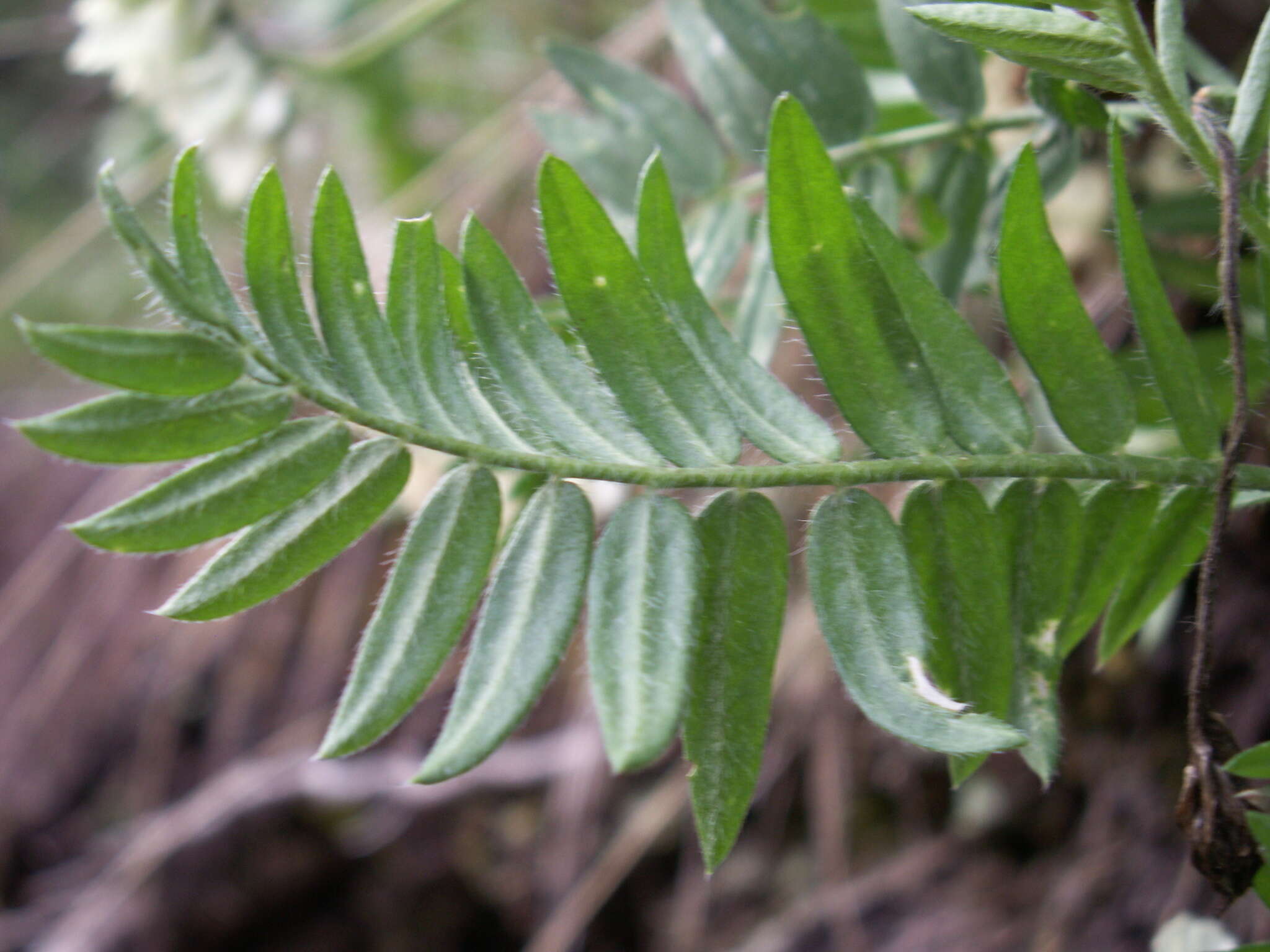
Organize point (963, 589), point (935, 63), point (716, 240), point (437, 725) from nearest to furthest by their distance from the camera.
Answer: point (963, 589) → point (935, 63) → point (716, 240) → point (437, 725)

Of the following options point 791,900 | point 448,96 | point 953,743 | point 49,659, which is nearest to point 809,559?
point 953,743

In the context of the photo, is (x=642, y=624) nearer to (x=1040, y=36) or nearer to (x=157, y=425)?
(x=157, y=425)

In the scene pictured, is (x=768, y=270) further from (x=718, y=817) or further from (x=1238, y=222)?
(x=718, y=817)

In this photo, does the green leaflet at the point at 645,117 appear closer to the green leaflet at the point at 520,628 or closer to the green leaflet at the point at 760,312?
the green leaflet at the point at 760,312

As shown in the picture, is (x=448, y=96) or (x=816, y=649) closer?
(x=816, y=649)

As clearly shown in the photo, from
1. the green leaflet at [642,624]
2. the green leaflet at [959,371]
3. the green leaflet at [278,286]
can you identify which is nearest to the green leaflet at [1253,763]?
the green leaflet at [959,371]

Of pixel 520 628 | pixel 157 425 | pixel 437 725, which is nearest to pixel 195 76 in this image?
pixel 437 725
